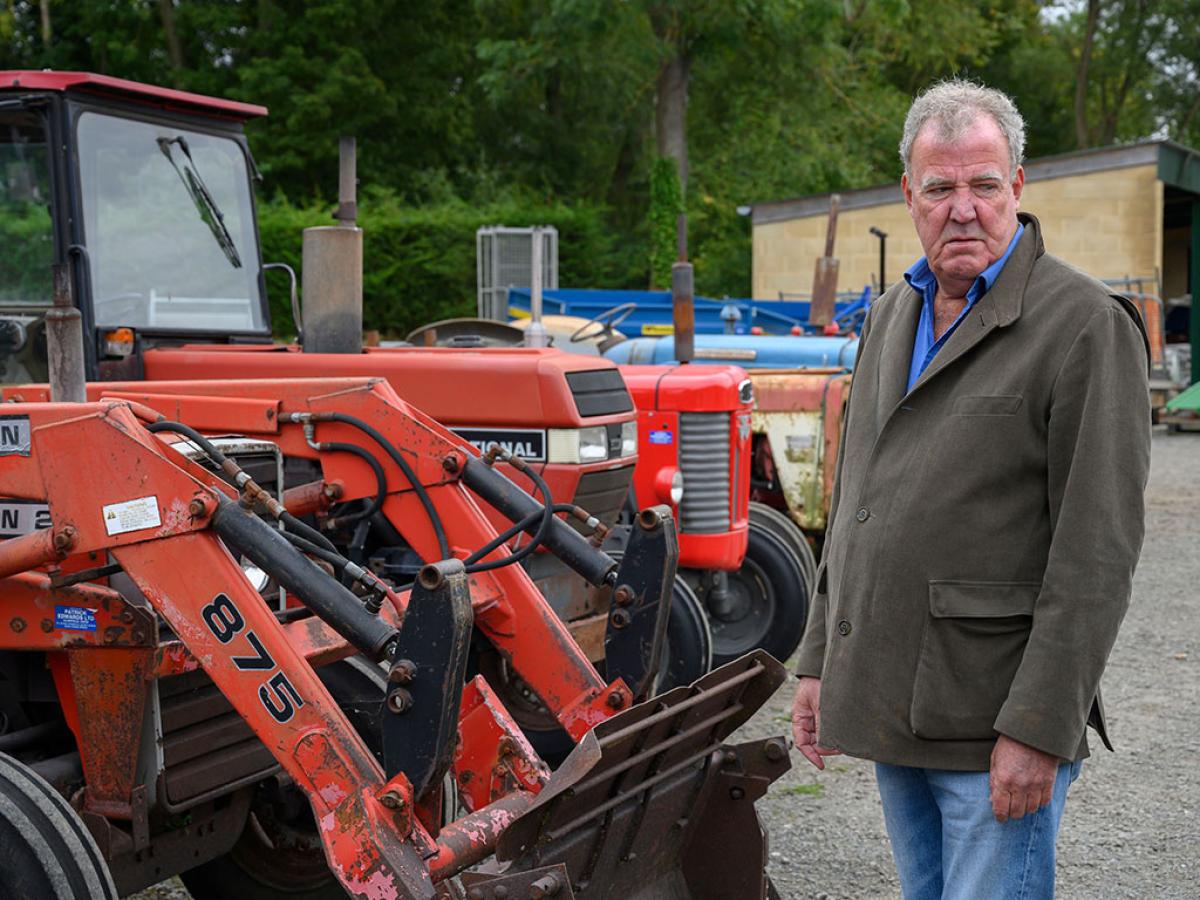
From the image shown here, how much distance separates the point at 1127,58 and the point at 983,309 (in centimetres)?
3708

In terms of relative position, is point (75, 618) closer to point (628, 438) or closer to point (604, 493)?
point (604, 493)

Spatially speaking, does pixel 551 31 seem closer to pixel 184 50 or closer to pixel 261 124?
pixel 261 124

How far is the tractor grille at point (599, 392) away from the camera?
4898mm

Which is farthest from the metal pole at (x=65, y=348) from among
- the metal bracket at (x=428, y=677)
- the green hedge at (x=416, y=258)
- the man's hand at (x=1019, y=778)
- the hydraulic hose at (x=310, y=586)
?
the green hedge at (x=416, y=258)

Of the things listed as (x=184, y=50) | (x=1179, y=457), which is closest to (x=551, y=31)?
(x=184, y=50)

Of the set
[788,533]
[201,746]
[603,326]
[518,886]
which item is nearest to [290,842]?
[201,746]

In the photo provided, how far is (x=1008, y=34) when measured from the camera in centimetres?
3550

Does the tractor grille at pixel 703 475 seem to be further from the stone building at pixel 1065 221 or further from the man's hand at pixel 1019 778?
the stone building at pixel 1065 221

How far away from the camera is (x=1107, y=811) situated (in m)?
4.84

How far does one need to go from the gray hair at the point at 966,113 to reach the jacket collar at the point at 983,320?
0.39ft

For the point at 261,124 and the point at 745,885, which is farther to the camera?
the point at 261,124

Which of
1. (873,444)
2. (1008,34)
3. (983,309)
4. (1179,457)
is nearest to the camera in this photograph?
(983,309)

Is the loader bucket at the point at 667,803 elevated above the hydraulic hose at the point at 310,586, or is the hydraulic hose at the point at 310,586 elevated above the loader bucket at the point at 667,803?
the hydraulic hose at the point at 310,586

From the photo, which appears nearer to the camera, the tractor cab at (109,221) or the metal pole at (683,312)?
the tractor cab at (109,221)
